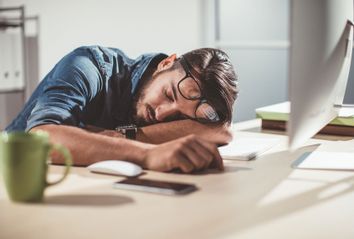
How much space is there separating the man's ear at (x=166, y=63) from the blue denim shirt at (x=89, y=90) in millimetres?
37

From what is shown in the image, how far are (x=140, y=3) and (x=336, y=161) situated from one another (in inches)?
106

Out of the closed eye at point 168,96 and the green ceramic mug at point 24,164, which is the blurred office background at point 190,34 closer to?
the closed eye at point 168,96

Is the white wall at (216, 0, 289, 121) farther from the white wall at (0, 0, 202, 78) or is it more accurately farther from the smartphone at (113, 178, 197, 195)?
the smartphone at (113, 178, 197, 195)

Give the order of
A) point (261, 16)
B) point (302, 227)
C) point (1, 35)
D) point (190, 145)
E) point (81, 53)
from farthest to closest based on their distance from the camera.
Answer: point (1, 35) → point (261, 16) → point (81, 53) → point (190, 145) → point (302, 227)

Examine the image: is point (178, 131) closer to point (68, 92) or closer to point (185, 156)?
point (68, 92)

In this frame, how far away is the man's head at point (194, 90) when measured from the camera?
1.47 meters

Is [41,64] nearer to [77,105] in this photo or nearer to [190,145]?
[77,105]

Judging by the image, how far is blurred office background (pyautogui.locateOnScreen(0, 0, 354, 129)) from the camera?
3.41 meters

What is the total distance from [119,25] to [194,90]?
241cm

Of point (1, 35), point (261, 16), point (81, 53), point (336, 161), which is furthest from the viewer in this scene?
point (1, 35)

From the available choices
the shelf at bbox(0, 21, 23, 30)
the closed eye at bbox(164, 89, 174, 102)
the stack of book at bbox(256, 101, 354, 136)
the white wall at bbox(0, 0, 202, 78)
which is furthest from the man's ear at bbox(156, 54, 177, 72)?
the shelf at bbox(0, 21, 23, 30)

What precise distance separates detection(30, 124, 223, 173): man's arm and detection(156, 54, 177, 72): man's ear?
0.51m

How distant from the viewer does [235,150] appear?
4.28ft

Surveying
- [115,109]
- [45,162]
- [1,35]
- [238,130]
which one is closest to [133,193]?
[45,162]
